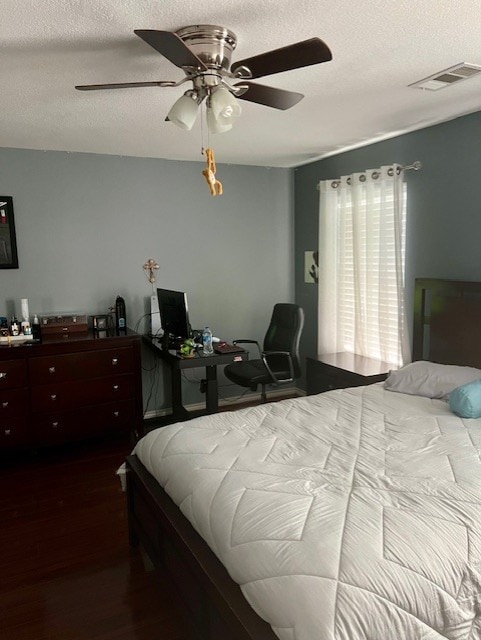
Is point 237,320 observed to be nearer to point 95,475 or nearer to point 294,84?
point 95,475

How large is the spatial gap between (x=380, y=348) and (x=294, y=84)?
2.24 m

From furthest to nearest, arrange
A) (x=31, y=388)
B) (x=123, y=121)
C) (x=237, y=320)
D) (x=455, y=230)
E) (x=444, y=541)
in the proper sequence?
(x=237, y=320), (x=31, y=388), (x=455, y=230), (x=123, y=121), (x=444, y=541)

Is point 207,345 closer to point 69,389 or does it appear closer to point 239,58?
point 69,389

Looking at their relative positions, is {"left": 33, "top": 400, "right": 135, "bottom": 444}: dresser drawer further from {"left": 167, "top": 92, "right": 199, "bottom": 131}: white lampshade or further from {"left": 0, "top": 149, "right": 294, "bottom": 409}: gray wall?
{"left": 167, "top": 92, "right": 199, "bottom": 131}: white lampshade

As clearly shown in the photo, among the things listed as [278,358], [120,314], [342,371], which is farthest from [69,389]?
[342,371]

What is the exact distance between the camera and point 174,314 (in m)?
3.89

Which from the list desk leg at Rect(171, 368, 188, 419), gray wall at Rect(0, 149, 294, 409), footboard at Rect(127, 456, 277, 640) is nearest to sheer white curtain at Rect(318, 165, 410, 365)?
gray wall at Rect(0, 149, 294, 409)

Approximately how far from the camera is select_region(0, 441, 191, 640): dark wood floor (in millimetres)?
2035

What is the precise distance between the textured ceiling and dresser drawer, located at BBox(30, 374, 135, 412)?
1.86 metres

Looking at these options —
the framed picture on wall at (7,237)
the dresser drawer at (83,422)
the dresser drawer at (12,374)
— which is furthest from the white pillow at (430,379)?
the framed picture on wall at (7,237)

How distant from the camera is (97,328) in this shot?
13.4 feet

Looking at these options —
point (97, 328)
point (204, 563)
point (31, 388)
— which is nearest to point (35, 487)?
point (31, 388)

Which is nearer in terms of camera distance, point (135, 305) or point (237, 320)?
point (135, 305)

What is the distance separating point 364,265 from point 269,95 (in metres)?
2.20
